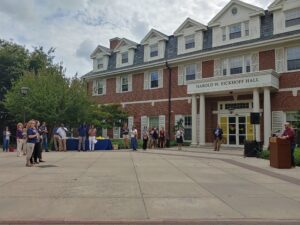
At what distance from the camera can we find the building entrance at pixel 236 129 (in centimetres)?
2573

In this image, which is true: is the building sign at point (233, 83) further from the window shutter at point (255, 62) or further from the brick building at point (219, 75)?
the window shutter at point (255, 62)

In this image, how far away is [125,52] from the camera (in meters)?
35.7

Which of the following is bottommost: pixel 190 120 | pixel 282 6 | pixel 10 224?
pixel 10 224

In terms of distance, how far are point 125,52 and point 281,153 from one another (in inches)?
926

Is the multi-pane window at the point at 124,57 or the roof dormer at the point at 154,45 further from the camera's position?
the multi-pane window at the point at 124,57

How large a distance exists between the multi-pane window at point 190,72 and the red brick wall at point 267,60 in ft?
18.1

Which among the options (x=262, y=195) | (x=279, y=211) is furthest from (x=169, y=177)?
(x=279, y=211)

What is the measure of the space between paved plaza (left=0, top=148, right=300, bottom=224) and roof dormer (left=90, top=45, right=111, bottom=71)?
2571 cm

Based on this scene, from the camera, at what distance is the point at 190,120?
95.2 feet

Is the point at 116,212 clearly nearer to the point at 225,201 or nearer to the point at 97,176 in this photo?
the point at 225,201

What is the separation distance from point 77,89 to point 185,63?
8543 millimetres

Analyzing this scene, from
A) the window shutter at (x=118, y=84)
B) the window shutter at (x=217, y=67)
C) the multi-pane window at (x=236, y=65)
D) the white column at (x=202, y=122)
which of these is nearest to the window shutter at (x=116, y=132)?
the window shutter at (x=118, y=84)

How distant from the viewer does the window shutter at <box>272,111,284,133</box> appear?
24027 mm

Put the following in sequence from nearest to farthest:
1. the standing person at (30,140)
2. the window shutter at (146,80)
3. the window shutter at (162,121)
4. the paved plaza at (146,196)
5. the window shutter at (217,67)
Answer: the paved plaza at (146,196) → the standing person at (30,140) → the window shutter at (217,67) → the window shutter at (162,121) → the window shutter at (146,80)
